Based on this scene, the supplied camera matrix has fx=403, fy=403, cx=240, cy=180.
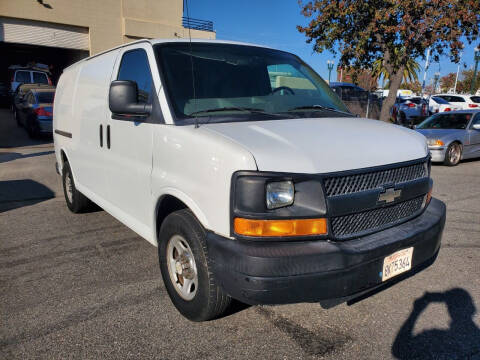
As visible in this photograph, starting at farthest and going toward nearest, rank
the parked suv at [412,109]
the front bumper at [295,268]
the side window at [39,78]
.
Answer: the parked suv at [412,109]
the side window at [39,78]
the front bumper at [295,268]

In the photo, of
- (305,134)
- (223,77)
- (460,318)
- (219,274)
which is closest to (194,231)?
(219,274)

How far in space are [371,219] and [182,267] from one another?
1.34m

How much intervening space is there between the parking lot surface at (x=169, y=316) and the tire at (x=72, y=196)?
765mm

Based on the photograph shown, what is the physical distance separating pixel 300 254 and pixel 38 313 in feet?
7.02

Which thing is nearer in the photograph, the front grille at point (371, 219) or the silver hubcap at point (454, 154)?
the front grille at point (371, 219)

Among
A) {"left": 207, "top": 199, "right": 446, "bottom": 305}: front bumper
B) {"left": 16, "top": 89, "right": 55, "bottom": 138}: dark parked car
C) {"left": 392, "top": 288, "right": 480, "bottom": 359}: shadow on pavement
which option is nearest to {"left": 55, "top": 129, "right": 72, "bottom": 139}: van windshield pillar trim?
{"left": 207, "top": 199, "right": 446, "bottom": 305}: front bumper

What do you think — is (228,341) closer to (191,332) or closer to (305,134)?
(191,332)

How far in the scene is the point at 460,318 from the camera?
2998 mm

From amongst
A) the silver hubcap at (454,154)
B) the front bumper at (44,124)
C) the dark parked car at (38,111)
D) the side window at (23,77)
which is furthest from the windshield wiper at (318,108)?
the side window at (23,77)

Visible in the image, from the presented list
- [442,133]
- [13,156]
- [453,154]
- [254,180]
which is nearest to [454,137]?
[442,133]

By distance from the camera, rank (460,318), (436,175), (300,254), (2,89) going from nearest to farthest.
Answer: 1. (300,254)
2. (460,318)
3. (436,175)
4. (2,89)

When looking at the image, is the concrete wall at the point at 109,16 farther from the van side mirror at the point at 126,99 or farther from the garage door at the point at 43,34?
the van side mirror at the point at 126,99

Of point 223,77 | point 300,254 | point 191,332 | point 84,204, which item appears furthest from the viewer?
point 84,204

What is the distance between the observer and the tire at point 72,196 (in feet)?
17.6
